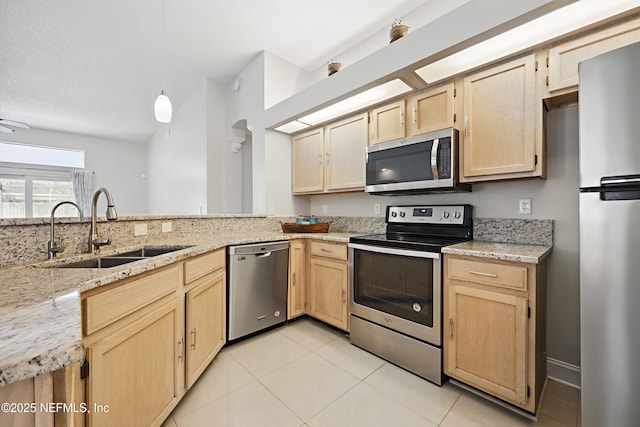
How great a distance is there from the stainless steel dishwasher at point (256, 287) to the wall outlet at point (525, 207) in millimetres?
1915

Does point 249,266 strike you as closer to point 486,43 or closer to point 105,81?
point 486,43

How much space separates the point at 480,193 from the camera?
2.07 meters

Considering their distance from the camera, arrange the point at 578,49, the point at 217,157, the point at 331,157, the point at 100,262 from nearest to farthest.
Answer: the point at 578,49
the point at 100,262
the point at 331,157
the point at 217,157

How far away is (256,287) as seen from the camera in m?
2.33

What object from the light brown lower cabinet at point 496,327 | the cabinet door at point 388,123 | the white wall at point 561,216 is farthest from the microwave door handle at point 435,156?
the light brown lower cabinet at point 496,327

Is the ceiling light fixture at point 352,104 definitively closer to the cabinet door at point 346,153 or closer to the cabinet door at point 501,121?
the cabinet door at point 346,153

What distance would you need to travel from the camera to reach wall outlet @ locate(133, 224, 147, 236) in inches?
79.0

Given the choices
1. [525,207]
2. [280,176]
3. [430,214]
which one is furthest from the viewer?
[280,176]

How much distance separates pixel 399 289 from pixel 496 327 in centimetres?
61

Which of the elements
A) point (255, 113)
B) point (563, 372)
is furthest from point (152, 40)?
point (563, 372)

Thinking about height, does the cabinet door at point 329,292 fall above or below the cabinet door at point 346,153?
below

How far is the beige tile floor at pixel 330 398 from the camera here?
144 cm

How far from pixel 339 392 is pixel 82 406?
1301mm

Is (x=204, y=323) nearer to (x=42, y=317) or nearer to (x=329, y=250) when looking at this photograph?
(x=329, y=250)
